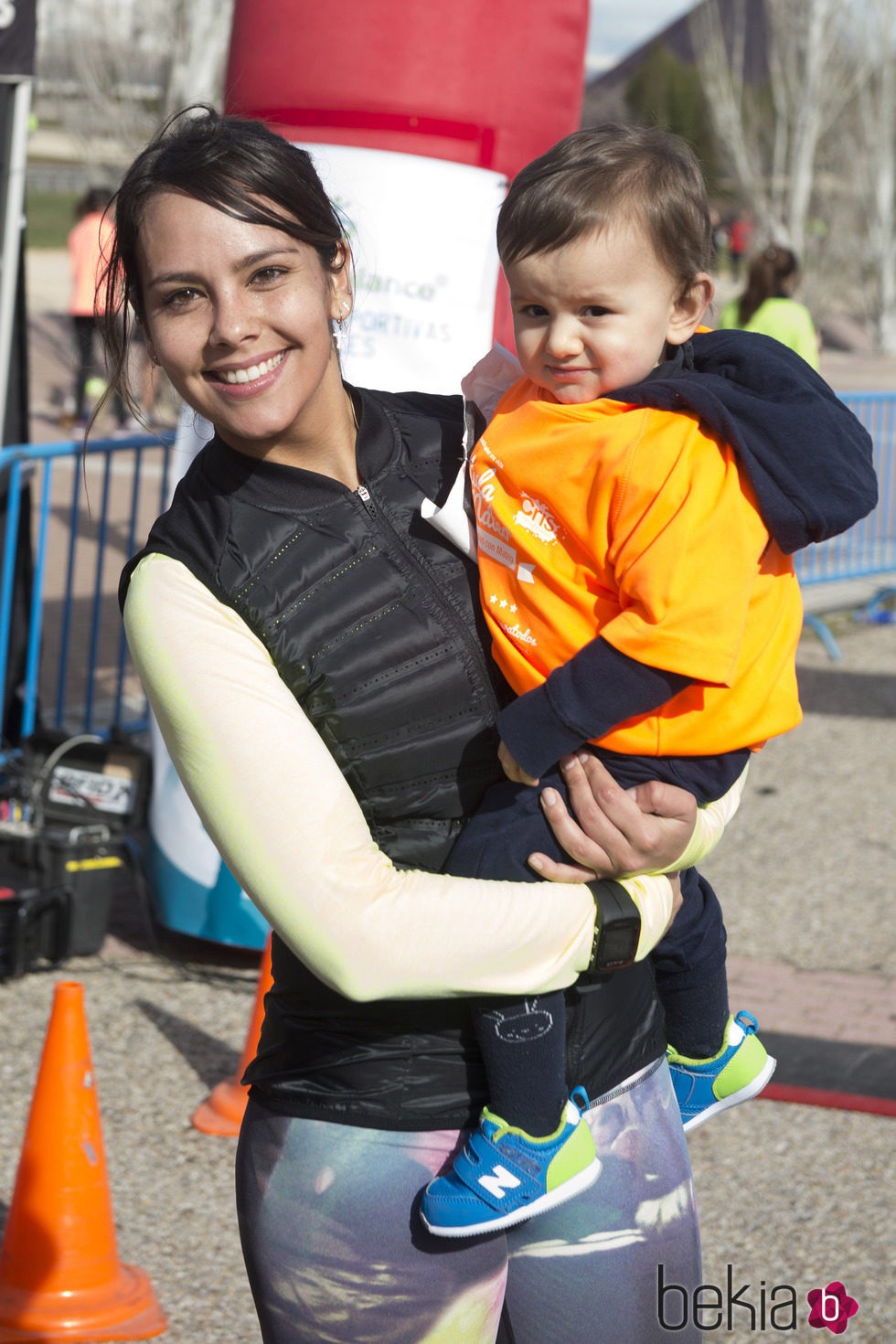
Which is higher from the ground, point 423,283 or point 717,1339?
point 423,283

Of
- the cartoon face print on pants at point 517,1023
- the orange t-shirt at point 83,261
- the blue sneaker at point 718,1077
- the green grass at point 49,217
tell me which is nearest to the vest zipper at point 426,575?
the cartoon face print on pants at point 517,1023

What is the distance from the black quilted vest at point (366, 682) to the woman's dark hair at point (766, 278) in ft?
22.5

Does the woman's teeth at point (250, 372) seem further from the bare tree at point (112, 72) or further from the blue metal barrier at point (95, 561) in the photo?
the bare tree at point (112, 72)

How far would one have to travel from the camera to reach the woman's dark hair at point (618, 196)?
1.93 meters

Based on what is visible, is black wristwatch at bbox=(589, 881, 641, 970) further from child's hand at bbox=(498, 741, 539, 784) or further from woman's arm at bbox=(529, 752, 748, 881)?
child's hand at bbox=(498, 741, 539, 784)

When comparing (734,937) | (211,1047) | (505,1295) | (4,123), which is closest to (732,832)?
(734,937)

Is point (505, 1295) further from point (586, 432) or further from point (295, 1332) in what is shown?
point (586, 432)

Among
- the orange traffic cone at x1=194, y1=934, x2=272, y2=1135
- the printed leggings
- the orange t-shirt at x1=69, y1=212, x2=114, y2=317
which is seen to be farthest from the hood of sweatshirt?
the orange t-shirt at x1=69, y1=212, x2=114, y2=317

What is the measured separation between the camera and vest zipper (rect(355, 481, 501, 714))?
191 cm

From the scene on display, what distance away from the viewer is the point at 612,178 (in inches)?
75.9

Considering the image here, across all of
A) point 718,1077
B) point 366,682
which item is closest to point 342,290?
point 366,682

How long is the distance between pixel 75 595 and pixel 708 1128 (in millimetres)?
6916

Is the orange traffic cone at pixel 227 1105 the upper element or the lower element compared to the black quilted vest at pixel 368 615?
lower

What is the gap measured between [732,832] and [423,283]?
3.30 meters
